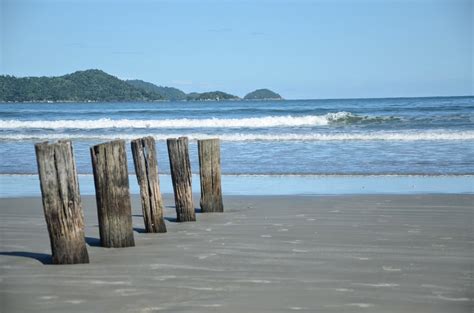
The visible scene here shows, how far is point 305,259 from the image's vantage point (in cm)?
679

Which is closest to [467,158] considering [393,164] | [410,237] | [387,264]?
[393,164]

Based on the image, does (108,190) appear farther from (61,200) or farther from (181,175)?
(181,175)

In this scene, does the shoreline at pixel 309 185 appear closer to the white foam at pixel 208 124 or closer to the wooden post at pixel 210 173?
the wooden post at pixel 210 173

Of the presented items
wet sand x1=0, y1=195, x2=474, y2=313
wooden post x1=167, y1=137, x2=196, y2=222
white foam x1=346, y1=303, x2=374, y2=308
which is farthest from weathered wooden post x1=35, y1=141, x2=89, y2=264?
wooden post x1=167, y1=137, x2=196, y2=222

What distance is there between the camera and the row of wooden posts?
20.7 feet

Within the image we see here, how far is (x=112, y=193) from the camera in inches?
287

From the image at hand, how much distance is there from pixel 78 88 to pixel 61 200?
8017cm

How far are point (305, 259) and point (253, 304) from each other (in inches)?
63.9

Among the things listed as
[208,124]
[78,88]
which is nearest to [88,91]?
[78,88]

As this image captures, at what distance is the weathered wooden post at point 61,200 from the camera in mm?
Result: 6234

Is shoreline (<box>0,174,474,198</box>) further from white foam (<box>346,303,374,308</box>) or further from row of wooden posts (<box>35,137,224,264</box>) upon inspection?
white foam (<box>346,303,374,308</box>)

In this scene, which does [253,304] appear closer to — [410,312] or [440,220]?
[410,312]

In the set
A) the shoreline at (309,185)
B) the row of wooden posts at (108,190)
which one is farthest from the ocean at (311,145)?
the row of wooden posts at (108,190)

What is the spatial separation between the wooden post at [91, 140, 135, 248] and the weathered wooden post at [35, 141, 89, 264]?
2.62 ft
